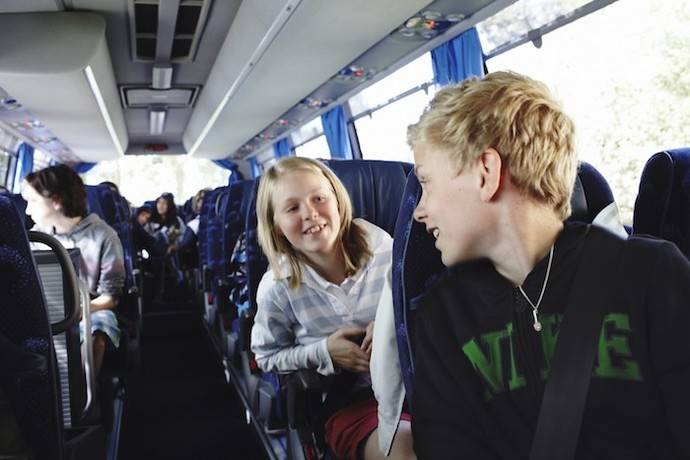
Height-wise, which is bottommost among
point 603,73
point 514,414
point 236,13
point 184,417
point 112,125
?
point 184,417

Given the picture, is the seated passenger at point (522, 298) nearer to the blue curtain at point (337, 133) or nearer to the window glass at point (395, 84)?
the window glass at point (395, 84)

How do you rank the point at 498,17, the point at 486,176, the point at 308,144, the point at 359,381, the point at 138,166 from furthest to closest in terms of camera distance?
the point at 138,166, the point at 308,144, the point at 498,17, the point at 359,381, the point at 486,176

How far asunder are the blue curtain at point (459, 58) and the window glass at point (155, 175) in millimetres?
11149

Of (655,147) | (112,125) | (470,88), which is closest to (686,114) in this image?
(655,147)

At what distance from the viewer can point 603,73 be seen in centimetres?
386

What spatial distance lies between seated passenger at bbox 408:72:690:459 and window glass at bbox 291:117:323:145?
8.59 meters

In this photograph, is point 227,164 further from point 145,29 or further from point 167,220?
point 145,29

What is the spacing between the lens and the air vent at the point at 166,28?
6.04 meters

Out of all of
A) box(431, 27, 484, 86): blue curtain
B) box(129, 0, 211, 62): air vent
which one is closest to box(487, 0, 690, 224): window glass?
box(431, 27, 484, 86): blue curtain

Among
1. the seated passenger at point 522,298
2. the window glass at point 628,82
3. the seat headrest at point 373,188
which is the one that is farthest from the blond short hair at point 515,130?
the window glass at point 628,82

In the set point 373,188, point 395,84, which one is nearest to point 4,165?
point 395,84

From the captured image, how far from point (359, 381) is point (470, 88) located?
1.24 metres

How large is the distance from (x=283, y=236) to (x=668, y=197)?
1239 mm

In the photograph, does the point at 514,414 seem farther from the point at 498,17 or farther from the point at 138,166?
the point at 138,166
